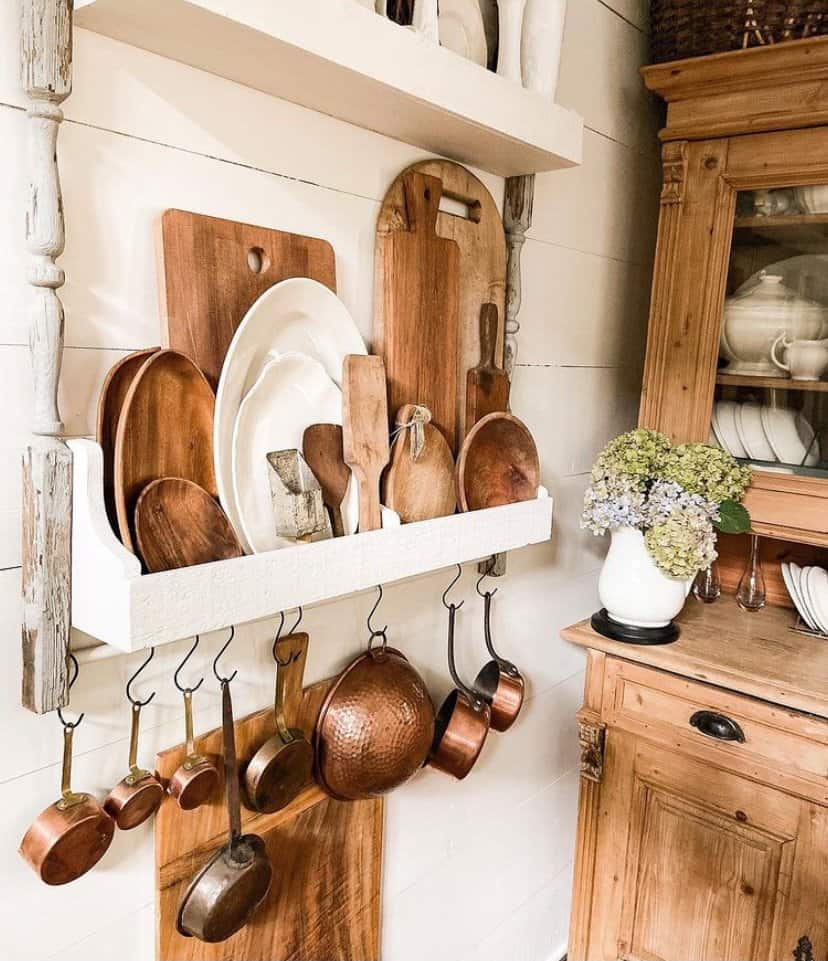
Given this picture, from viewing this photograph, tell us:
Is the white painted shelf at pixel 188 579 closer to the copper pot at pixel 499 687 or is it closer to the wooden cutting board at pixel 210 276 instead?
the wooden cutting board at pixel 210 276

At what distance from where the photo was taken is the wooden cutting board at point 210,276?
33.5 inches

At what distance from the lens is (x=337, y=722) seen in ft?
3.66

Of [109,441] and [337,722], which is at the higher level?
[109,441]

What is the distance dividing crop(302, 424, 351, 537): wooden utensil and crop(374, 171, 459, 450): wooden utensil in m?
0.14

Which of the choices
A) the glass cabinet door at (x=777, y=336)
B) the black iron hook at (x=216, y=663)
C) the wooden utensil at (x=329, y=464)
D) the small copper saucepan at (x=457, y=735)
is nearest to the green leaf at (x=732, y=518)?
the glass cabinet door at (x=777, y=336)

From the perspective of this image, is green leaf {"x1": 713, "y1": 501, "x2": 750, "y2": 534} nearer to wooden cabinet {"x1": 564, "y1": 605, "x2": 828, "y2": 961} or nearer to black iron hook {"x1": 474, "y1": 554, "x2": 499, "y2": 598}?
wooden cabinet {"x1": 564, "y1": 605, "x2": 828, "y2": 961}

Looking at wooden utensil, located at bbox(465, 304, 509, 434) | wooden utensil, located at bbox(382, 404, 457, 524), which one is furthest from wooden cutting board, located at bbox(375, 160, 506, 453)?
wooden utensil, located at bbox(382, 404, 457, 524)

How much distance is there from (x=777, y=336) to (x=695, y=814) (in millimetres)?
883

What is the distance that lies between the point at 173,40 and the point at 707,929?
162cm

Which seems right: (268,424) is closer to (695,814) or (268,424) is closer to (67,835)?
(67,835)

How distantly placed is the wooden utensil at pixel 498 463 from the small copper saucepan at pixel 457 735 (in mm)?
206

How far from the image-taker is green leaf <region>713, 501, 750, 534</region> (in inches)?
55.2

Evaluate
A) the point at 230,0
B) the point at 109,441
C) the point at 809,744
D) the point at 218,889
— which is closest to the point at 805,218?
the point at 809,744

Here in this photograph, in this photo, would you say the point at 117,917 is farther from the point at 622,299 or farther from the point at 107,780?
the point at 622,299
